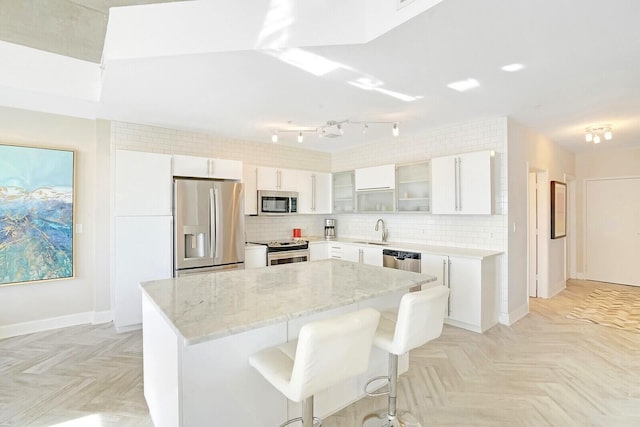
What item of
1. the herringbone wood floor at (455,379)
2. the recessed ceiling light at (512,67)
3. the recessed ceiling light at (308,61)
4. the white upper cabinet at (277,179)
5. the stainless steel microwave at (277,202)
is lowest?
the herringbone wood floor at (455,379)

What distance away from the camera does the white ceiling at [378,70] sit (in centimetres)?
204

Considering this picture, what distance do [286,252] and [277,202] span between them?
2.95 ft

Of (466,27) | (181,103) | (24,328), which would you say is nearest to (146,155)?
(181,103)

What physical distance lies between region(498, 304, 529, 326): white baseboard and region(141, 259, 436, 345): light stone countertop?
228 cm

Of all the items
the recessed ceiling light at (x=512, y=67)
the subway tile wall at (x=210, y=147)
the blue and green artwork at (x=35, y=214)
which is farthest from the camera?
the subway tile wall at (x=210, y=147)

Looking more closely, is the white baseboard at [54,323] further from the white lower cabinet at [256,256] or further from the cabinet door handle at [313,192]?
the cabinet door handle at [313,192]

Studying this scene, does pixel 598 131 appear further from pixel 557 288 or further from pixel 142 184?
pixel 142 184

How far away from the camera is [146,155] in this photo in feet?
13.0

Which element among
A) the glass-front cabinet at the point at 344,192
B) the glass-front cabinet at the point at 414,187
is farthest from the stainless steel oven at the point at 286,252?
the glass-front cabinet at the point at 414,187

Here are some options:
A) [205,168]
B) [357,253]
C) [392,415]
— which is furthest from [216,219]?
[392,415]

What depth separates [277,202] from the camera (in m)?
5.38

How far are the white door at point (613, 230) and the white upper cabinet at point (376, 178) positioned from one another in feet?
14.9

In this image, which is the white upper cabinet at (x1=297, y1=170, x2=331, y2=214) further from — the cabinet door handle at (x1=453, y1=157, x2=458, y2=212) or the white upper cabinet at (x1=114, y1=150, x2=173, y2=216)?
the cabinet door handle at (x1=453, y1=157, x2=458, y2=212)

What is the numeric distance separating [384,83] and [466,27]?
98 cm
